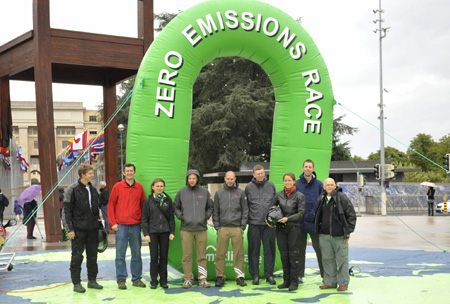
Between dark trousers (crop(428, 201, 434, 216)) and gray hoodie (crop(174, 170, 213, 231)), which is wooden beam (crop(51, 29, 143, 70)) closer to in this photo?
gray hoodie (crop(174, 170, 213, 231))

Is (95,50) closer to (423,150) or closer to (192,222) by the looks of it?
(192,222)

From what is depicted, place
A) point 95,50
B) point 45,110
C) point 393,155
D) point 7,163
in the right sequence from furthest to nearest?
point 393,155 → point 7,163 → point 95,50 → point 45,110

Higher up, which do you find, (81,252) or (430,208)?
(81,252)

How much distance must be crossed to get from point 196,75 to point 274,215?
2445 millimetres

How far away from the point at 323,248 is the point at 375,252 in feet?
14.2

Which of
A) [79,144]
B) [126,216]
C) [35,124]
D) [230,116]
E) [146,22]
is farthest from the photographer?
[35,124]

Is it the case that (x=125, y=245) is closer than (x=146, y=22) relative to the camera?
Yes

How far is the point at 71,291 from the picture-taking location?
6664mm

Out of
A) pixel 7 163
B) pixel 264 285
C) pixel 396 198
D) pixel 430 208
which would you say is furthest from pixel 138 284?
pixel 396 198

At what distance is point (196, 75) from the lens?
7613mm

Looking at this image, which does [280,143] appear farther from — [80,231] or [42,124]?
[42,124]

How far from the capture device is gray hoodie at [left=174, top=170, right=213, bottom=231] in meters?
6.77

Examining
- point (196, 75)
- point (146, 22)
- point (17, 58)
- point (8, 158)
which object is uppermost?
point (146, 22)

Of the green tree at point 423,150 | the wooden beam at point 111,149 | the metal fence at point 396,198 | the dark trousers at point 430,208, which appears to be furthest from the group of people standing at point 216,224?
the green tree at point 423,150
